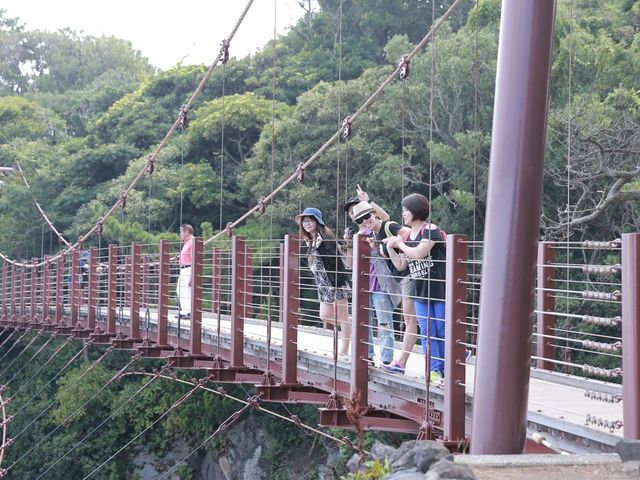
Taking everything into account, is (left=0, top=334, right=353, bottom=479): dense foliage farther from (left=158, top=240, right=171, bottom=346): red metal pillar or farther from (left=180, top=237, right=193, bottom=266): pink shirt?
(left=180, top=237, right=193, bottom=266): pink shirt

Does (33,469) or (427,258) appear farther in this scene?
(33,469)

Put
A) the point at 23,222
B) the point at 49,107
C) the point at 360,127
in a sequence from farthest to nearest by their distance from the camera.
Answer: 1. the point at 49,107
2. the point at 23,222
3. the point at 360,127

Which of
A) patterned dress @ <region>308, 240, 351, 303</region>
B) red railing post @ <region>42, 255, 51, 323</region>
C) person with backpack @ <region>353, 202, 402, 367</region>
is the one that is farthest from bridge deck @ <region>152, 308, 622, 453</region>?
red railing post @ <region>42, 255, 51, 323</region>

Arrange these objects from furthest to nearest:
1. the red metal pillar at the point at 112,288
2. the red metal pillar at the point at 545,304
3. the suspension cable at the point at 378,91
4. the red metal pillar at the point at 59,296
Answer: the red metal pillar at the point at 59,296 < the red metal pillar at the point at 112,288 < the suspension cable at the point at 378,91 < the red metal pillar at the point at 545,304

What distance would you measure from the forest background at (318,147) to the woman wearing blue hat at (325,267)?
136 cm

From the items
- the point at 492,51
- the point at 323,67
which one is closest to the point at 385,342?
the point at 492,51

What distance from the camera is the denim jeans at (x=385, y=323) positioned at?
14.3ft

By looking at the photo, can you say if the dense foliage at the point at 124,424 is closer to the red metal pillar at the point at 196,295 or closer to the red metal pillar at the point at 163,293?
the red metal pillar at the point at 163,293

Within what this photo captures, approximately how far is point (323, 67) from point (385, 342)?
47.6 ft

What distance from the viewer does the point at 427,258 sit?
3.85 metres

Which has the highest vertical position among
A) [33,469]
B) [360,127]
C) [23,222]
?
[360,127]

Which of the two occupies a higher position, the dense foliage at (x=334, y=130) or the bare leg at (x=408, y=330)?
the dense foliage at (x=334, y=130)

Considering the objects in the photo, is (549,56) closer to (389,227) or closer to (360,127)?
(389,227)

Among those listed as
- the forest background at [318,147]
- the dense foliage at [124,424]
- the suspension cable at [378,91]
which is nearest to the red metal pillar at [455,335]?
the suspension cable at [378,91]
